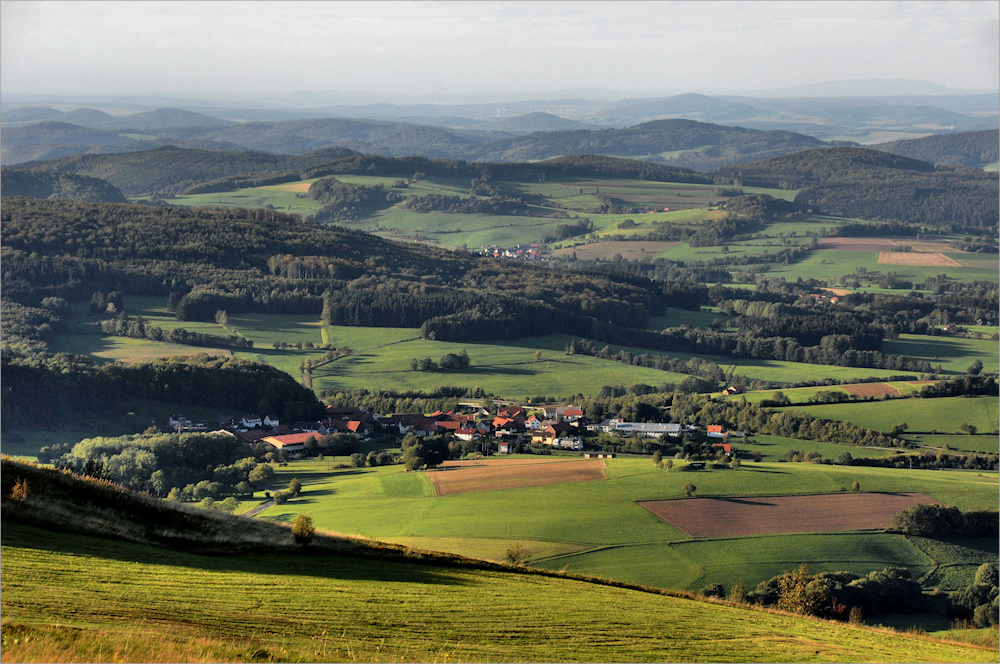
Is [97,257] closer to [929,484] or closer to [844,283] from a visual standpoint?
[929,484]

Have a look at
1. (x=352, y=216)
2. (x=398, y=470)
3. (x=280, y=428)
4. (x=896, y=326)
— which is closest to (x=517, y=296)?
(x=896, y=326)

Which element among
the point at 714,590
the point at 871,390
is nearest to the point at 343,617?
the point at 714,590

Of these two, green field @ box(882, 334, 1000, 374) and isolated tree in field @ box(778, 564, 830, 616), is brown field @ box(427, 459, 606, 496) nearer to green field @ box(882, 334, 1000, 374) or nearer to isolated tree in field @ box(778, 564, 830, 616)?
isolated tree in field @ box(778, 564, 830, 616)

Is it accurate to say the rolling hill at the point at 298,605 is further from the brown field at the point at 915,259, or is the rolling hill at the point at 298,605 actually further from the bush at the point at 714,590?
the brown field at the point at 915,259

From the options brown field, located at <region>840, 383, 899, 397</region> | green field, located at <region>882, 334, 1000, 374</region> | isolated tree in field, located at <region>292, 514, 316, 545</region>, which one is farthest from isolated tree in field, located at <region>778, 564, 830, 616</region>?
green field, located at <region>882, 334, 1000, 374</region>

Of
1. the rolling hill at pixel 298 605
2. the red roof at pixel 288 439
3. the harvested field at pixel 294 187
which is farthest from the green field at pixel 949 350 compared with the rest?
the harvested field at pixel 294 187

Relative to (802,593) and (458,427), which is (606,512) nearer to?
(802,593)

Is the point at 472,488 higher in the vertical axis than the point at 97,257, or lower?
lower
